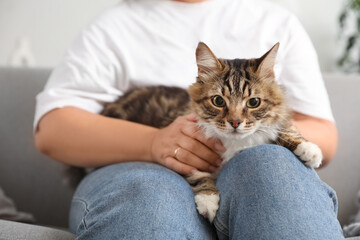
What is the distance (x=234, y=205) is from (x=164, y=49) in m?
0.69

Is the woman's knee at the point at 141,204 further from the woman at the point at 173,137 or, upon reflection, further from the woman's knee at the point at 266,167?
the woman's knee at the point at 266,167

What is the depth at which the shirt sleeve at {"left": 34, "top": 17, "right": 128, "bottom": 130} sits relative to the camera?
4.18 ft

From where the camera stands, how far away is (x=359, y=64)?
2777 mm

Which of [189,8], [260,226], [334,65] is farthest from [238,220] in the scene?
[334,65]

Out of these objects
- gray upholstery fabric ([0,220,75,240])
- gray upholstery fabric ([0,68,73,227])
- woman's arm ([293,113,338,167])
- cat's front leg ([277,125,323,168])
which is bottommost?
gray upholstery fabric ([0,68,73,227])

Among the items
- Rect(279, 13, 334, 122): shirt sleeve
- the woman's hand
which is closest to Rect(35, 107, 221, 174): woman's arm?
the woman's hand

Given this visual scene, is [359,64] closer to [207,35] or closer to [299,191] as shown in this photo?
[207,35]

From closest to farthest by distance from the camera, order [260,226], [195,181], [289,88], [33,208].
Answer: [260,226] < [195,181] < [289,88] < [33,208]

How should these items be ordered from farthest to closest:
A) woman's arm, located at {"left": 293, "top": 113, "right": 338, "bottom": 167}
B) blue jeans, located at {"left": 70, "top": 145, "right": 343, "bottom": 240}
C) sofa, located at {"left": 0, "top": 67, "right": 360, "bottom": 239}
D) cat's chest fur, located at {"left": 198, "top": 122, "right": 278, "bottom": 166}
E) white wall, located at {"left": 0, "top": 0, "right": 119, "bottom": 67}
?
white wall, located at {"left": 0, "top": 0, "right": 119, "bottom": 67} → sofa, located at {"left": 0, "top": 67, "right": 360, "bottom": 239} → woman's arm, located at {"left": 293, "top": 113, "right": 338, "bottom": 167} → cat's chest fur, located at {"left": 198, "top": 122, "right": 278, "bottom": 166} → blue jeans, located at {"left": 70, "top": 145, "right": 343, "bottom": 240}

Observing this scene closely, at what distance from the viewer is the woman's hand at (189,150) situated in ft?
3.48

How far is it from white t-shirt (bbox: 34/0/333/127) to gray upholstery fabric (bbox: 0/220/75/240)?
419 mm

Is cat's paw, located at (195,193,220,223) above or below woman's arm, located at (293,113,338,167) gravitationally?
below

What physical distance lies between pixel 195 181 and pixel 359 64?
2.23 metres

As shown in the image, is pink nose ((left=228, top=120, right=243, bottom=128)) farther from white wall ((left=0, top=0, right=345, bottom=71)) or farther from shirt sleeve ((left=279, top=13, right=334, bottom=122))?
white wall ((left=0, top=0, right=345, bottom=71))
